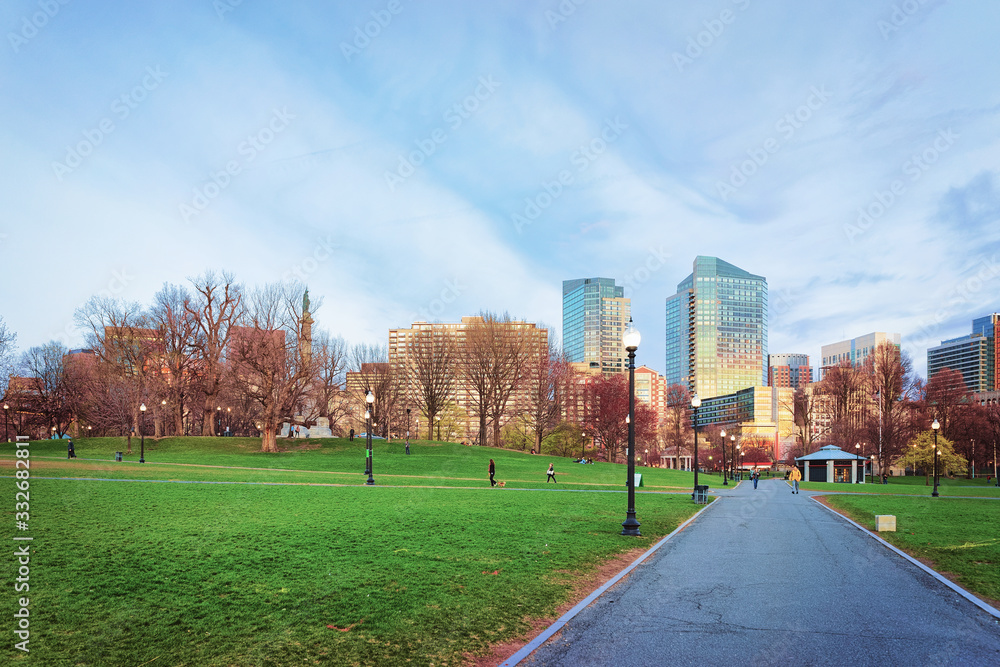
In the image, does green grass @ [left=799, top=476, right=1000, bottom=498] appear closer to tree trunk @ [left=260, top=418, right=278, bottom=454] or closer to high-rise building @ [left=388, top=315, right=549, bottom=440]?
high-rise building @ [left=388, top=315, right=549, bottom=440]

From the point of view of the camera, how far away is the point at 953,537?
1576 cm

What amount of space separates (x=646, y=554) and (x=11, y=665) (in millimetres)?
10234

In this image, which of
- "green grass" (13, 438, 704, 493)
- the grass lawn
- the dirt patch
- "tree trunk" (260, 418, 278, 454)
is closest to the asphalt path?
the dirt patch

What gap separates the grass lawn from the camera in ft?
19.6

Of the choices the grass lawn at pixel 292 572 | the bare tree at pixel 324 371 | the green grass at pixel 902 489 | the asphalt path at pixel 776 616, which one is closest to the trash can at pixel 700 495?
the grass lawn at pixel 292 572

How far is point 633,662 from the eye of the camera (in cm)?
580

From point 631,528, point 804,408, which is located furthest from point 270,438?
point 804,408

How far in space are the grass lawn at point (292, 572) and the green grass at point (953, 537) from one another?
572cm

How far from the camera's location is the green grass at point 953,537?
10508mm

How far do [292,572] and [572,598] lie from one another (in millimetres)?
4157

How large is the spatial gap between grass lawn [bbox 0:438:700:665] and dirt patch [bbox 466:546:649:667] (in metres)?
0.12

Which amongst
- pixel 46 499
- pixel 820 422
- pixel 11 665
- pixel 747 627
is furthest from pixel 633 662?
pixel 820 422

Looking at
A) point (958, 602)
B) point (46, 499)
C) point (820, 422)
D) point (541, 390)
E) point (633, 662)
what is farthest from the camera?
point (820, 422)

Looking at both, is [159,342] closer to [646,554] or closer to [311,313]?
[311,313]
